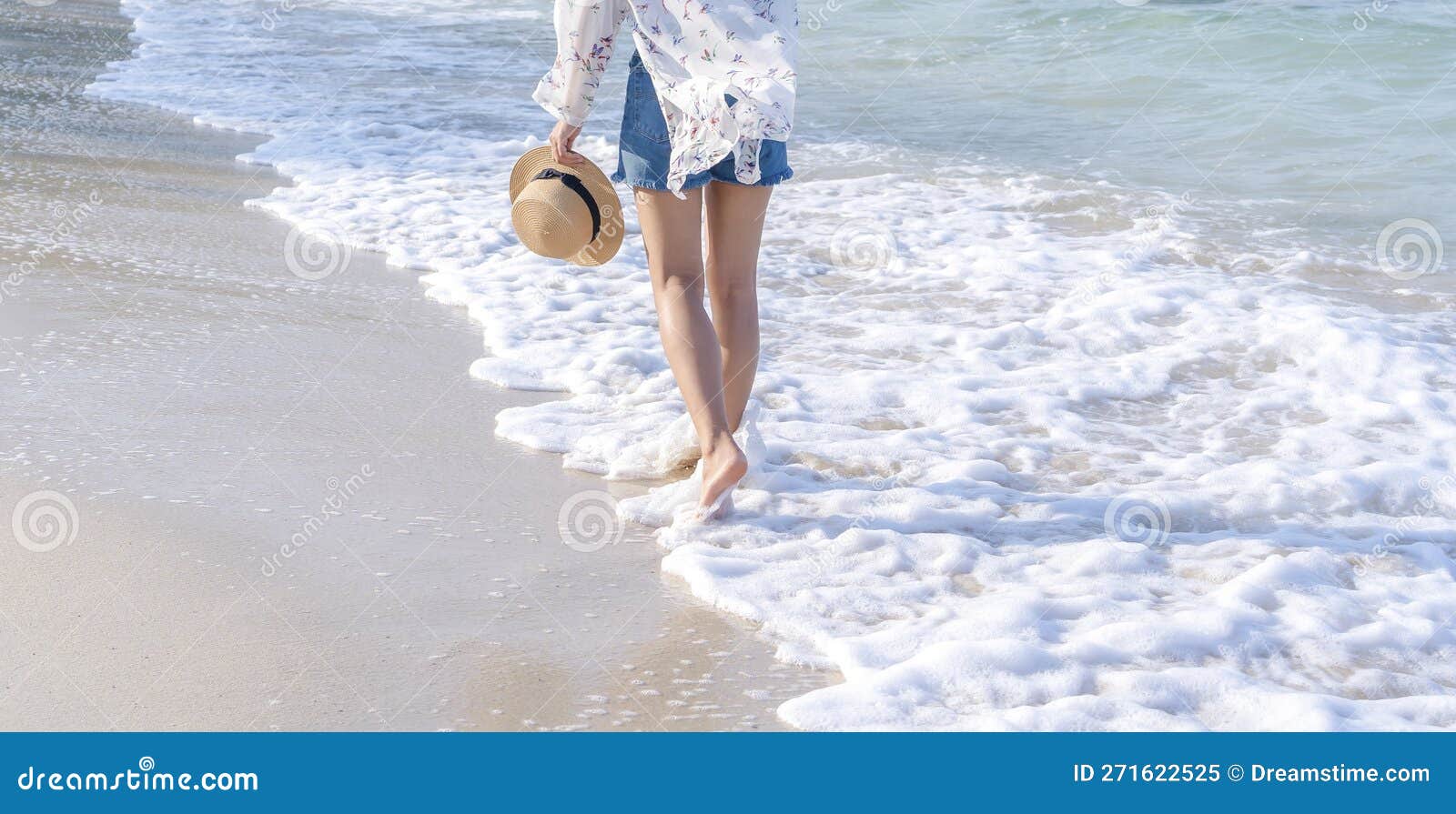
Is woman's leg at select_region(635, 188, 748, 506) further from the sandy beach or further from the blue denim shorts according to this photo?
the sandy beach

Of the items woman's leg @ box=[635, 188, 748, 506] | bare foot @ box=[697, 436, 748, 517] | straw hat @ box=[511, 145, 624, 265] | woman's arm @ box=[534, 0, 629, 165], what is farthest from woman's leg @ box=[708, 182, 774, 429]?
woman's arm @ box=[534, 0, 629, 165]

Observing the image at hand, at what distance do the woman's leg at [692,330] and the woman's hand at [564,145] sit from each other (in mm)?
230

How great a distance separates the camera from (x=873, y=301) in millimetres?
5562

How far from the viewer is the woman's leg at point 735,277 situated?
3396mm

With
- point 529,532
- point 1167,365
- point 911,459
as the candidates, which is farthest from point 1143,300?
point 529,532

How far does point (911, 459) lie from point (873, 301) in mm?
1708

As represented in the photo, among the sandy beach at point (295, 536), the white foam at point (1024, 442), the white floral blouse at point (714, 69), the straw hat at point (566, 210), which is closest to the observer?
the sandy beach at point (295, 536)

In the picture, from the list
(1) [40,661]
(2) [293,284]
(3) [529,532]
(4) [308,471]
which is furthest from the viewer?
(2) [293,284]

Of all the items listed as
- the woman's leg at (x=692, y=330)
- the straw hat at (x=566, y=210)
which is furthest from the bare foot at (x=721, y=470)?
the straw hat at (x=566, y=210)

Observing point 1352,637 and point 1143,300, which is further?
point 1143,300

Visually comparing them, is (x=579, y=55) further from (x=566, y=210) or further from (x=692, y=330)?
(x=692, y=330)

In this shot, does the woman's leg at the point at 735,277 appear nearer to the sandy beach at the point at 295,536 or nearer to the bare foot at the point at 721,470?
the bare foot at the point at 721,470
